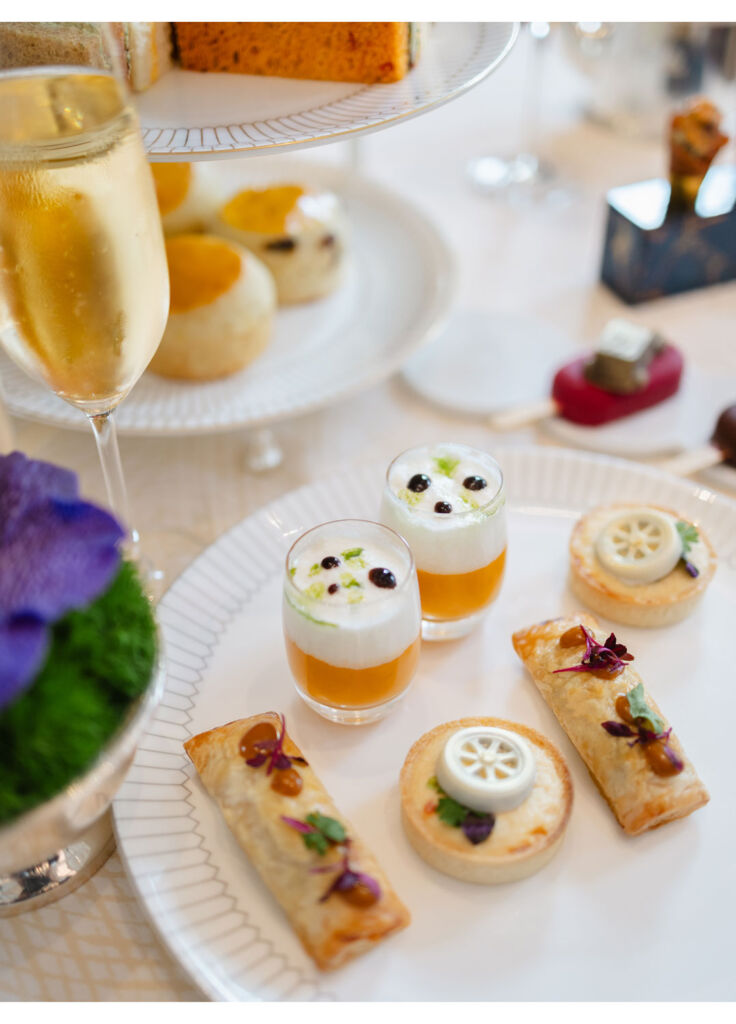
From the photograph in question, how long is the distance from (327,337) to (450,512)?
2.14 feet

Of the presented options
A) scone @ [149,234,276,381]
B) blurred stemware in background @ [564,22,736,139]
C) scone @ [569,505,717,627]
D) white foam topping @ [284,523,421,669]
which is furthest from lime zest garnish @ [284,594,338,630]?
blurred stemware in background @ [564,22,736,139]

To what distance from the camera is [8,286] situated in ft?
3.00

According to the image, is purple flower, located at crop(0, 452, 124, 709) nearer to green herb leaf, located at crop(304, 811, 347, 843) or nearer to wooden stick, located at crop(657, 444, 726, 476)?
green herb leaf, located at crop(304, 811, 347, 843)

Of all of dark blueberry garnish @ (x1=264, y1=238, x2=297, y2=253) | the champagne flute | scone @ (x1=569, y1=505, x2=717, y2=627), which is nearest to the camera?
the champagne flute

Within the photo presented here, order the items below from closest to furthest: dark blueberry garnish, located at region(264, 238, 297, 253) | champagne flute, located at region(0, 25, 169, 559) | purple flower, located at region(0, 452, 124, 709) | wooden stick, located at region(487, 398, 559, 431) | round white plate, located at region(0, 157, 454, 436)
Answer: purple flower, located at region(0, 452, 124, 709), champagne flute, located at region(0, 25, 169, 559), round white plate, located at region(0, 157, 454, 436), wooden stick, located at region(487, 398, 559, 431), dark blueberry garnish, located at region(264, 238, 297, 253)

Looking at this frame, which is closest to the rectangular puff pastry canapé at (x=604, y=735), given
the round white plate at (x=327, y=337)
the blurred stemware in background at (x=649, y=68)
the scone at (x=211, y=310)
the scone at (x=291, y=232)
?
the round white plate at (x=327, y=337)

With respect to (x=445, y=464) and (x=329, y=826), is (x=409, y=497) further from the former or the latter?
(x=329, y=826)

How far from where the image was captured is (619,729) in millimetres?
971

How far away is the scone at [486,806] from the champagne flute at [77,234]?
370 millimetres

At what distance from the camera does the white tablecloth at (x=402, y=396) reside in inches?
35.7

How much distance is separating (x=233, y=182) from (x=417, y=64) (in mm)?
734

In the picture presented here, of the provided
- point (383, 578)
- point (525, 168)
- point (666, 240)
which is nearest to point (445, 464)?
point (383, 578)

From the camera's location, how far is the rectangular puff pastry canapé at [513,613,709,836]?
93 cm
